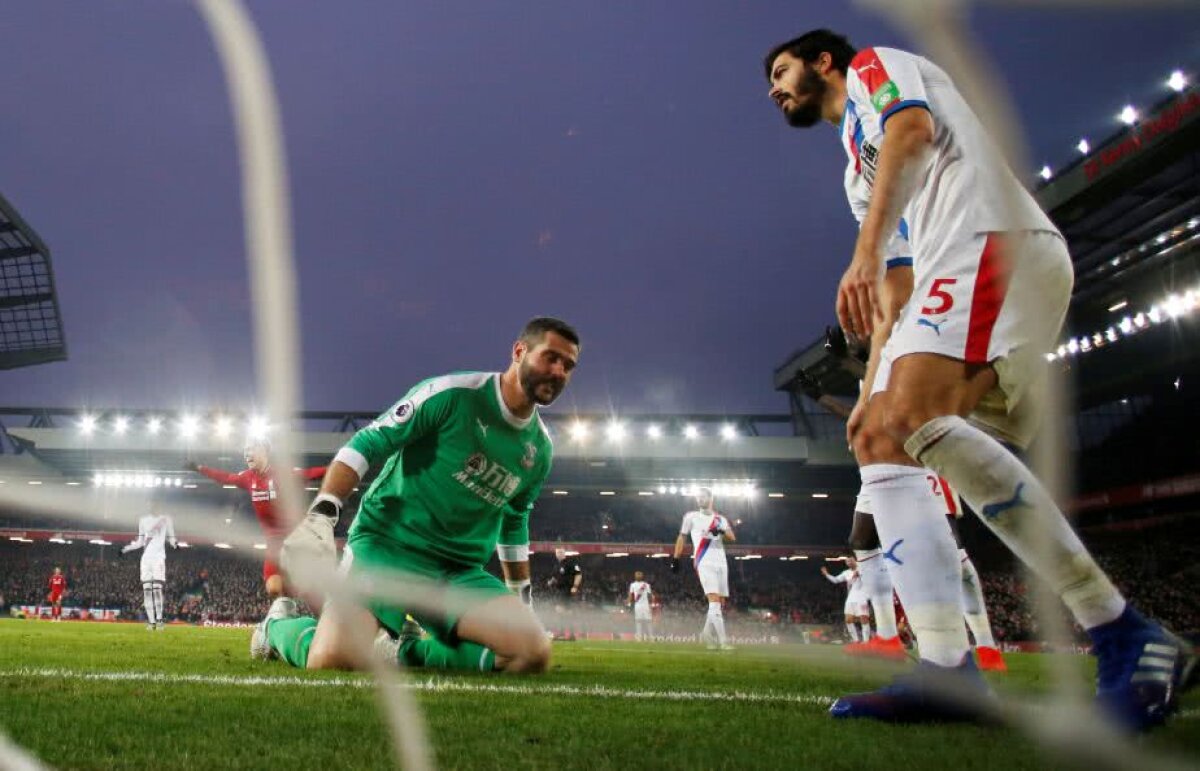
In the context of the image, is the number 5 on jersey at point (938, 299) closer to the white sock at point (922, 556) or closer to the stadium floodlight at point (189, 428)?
the white sock at point (922, 556)

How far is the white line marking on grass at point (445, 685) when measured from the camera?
12.4 ft

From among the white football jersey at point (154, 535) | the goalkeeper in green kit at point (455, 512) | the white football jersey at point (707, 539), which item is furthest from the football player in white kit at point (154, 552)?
the goalkeeper in green kit at point (455, 512)

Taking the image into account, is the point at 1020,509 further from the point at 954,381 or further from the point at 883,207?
the point at 883,207

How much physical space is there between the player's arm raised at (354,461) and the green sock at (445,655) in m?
1.29

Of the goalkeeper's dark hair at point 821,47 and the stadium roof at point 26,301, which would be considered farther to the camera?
the stadium roof at point 26,301

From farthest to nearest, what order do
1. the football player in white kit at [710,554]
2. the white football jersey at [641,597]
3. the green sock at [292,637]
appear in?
the white football jersey at [641,597], the football player in white kit at [710,554], the green sock at [292,637]

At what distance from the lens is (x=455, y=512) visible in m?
5.17

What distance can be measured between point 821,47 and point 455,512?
331cm

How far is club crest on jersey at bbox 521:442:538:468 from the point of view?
5.33 metres

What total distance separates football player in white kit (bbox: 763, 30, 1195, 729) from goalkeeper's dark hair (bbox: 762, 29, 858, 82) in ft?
1.07

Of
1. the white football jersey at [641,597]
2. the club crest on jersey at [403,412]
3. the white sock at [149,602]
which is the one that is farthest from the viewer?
the white football jersey at [641,597]

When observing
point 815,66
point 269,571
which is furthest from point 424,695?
point 269,571

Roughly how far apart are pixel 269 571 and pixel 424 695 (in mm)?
7483

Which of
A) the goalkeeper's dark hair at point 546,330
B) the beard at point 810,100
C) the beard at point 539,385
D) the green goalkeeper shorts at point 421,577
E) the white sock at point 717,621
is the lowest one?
the white sock at point 717,621
